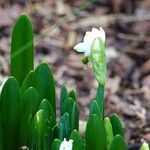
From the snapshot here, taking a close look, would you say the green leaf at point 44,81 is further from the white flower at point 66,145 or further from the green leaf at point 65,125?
the white flower at point 66,145

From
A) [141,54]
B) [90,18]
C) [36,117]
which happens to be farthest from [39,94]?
[90,18]

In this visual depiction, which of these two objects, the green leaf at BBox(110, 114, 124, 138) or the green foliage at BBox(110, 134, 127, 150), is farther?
the green leaf at BBox(110, 114, 124, 138)

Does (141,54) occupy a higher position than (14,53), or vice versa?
(14,53)

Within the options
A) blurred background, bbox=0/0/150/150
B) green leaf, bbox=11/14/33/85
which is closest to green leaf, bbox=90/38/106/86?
green leaf, bbox=11/14/33/85

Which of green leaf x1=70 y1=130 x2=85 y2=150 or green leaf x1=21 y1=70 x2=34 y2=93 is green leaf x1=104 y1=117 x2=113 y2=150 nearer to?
green leaf x1=70 y1=130 x2=85 y2=150

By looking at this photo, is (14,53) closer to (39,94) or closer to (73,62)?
(39,94)

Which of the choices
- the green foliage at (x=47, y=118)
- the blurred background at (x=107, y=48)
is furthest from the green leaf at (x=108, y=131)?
the blurred background at (x=107, y=48)
